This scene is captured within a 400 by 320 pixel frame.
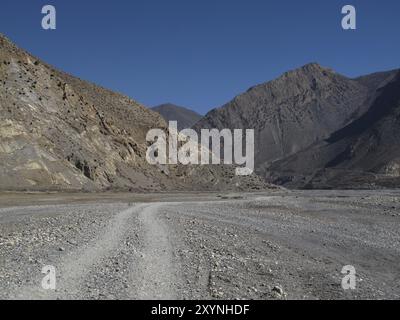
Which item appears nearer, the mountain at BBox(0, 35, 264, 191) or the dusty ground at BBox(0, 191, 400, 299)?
the dusty ground at BBox(0, 191, 400, 299)

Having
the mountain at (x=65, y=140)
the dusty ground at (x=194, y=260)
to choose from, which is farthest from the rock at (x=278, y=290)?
the mountain at (x=65, y=140)

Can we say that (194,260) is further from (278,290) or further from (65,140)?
(65,140)

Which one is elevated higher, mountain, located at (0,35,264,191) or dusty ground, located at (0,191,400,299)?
mountain, located at (0,35,264,191)

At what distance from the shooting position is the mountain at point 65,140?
215ft

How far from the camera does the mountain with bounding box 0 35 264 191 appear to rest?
65.6 metres

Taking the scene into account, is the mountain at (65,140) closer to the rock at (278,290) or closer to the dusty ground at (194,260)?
the dusty ground at (194,260)

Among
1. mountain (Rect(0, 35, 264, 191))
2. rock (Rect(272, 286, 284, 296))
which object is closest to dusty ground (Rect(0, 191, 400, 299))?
rock (Rect(272, 286, 284, 296))

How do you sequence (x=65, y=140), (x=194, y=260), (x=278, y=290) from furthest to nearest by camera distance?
1. (x=65, y=140)
2. (x=194, y=260)
3. (x=278, y=290)

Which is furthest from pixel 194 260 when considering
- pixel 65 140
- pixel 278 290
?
pixel 65 140

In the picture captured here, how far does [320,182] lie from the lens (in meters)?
182

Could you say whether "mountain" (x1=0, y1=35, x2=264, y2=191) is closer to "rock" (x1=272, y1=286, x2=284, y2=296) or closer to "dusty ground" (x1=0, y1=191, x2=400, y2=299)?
"dusty ground" (x1=0, y1=191, x2=400, y2=299)

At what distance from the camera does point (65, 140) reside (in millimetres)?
75625
